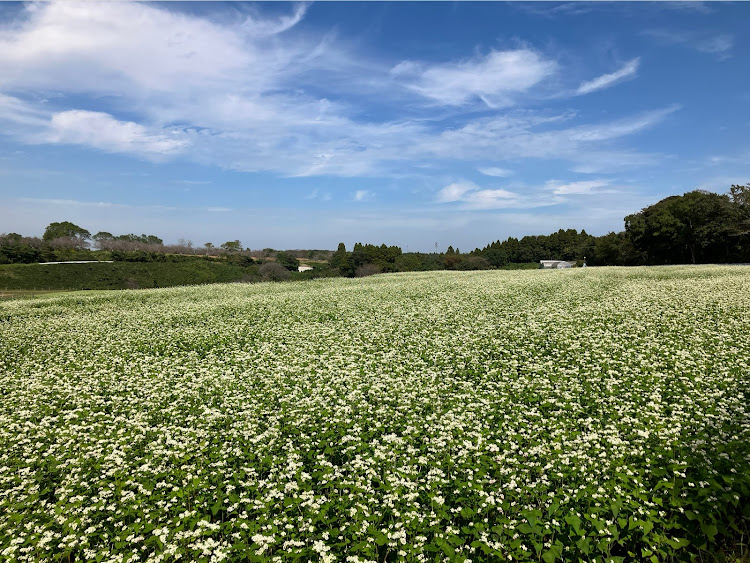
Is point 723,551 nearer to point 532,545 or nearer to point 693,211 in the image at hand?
point 532,545

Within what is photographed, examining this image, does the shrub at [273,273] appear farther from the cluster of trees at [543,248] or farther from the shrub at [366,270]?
the cluster of trees at [543,248]

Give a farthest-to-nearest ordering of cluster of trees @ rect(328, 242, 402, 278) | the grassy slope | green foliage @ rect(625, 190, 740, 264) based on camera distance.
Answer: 1. cluster of trees @ rect(328, 242, 402, 278)
2. the grassy slope
3. green foliage @ rect(625, 190, 740, 264)

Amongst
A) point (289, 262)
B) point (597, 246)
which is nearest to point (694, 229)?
point (597, 246)

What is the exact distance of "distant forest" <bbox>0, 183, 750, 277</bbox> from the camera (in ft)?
202

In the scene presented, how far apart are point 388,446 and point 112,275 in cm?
9890

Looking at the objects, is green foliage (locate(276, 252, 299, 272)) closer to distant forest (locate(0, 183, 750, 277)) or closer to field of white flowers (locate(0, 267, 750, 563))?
distant forest (locate(0, 183, 750, 277))

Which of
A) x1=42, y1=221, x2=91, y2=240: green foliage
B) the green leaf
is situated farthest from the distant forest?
the green leaf

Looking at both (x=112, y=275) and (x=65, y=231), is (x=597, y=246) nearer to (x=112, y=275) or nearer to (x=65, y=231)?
(x=112, y=275)

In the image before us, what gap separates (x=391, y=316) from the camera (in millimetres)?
20141

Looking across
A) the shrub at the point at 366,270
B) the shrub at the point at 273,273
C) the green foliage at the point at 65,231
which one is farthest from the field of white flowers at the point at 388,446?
the green foliage at the point at 65,231

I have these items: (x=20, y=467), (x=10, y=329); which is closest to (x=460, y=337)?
(x=20, y=467)

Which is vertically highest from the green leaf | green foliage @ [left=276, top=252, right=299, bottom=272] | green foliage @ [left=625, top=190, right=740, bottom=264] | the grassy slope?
green foliage @ [left=625, top=190, right=740, bottom=264]

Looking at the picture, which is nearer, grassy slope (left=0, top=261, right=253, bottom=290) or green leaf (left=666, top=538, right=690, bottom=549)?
green leaf (left=666, top=538, right=690, bottom=549)

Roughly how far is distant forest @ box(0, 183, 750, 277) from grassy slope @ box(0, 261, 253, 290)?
36.0 ft
